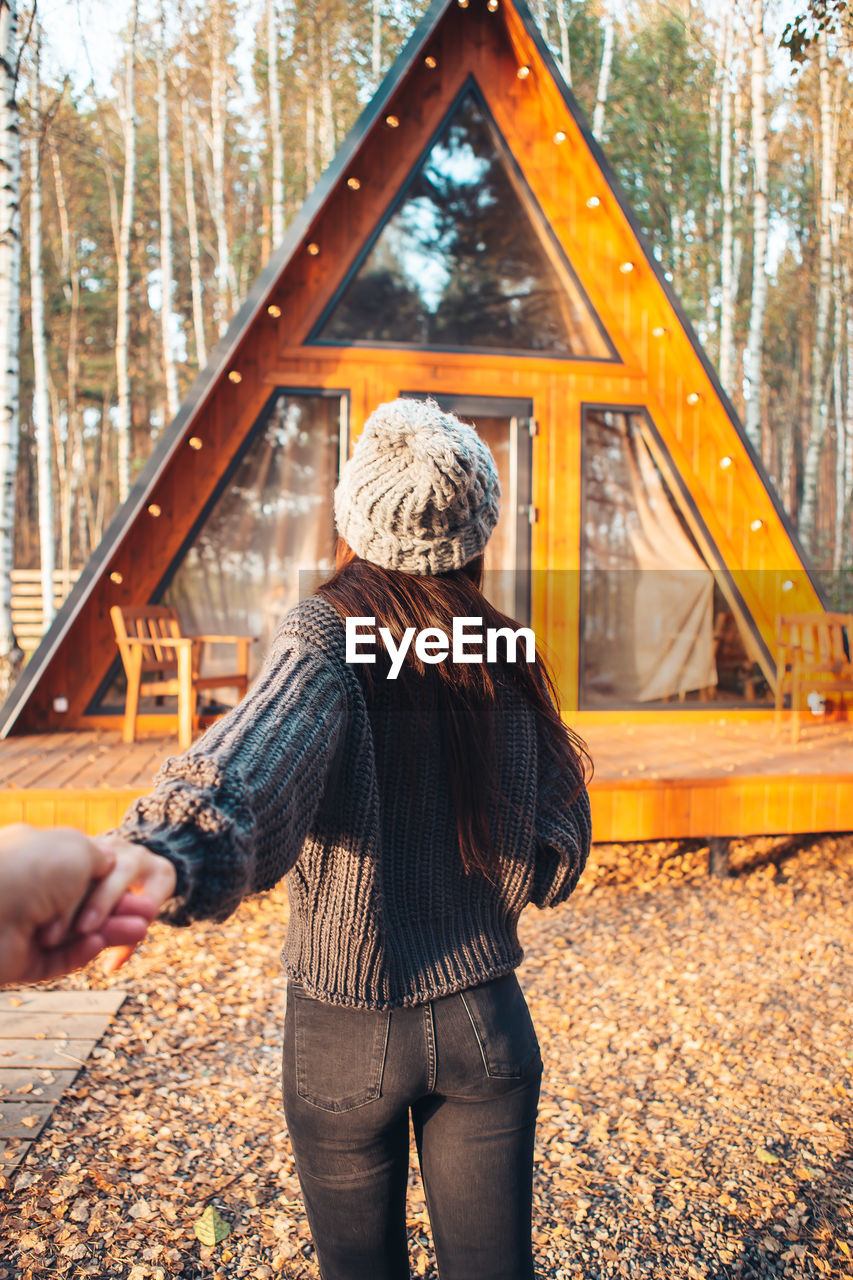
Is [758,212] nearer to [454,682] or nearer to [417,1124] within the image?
[454,682]

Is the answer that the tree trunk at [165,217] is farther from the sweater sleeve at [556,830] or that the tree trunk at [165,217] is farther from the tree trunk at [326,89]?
the sweater sleeve at [556,830]

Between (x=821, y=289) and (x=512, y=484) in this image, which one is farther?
(x=821, y=289)

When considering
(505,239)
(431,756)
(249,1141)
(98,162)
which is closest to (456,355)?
(505,239)

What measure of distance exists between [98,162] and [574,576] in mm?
18037

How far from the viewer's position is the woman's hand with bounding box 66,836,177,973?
67 cm

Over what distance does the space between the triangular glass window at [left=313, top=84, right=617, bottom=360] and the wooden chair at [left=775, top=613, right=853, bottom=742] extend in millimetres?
2467

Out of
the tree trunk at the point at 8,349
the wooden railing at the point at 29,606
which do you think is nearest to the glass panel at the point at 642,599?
the tree trunk at the point at 8,349

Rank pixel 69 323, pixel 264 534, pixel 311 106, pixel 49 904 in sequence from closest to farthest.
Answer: pixel 49 904 → pixel 264 534 → pixel 311 106 → pixel 69 323

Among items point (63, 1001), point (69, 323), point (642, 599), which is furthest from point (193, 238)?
point (63, 1001)

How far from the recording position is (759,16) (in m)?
11.6

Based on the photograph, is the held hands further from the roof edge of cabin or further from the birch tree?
the birch tree

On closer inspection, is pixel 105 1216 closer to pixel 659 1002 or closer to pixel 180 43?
pixel 659 1002

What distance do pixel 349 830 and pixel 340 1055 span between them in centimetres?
33

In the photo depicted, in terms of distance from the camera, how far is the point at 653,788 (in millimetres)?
4492
